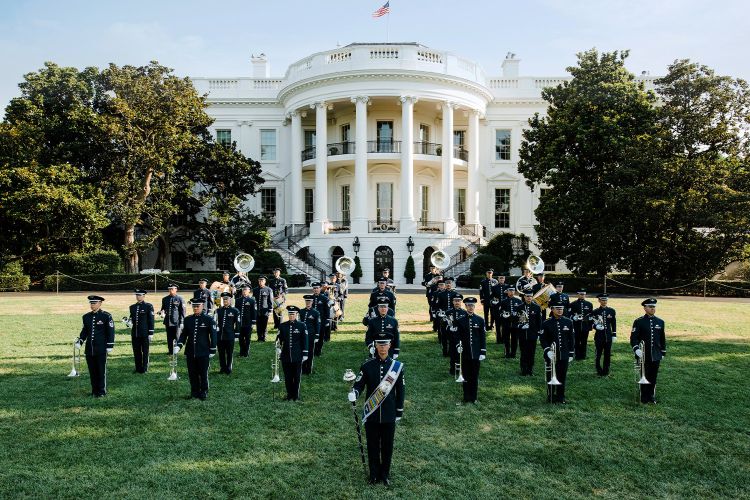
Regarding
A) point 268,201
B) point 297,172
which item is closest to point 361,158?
point 297,172

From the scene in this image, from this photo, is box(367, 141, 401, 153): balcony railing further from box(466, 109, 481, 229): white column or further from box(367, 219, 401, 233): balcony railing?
box(466, 109, 481, 229): white column

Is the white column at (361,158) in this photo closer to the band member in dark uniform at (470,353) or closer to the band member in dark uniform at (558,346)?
the band member in dark uniform at (558,346)

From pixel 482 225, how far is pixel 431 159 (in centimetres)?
694

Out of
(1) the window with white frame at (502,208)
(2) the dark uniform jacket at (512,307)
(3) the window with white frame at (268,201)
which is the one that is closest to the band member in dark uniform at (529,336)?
(2) the dark uniform jacket at (512,307)

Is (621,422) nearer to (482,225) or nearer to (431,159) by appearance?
(431,159)

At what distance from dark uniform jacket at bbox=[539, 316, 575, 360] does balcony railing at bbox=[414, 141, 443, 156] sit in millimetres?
29342

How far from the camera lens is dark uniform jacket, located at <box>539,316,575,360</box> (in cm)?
984

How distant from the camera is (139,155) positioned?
105ft

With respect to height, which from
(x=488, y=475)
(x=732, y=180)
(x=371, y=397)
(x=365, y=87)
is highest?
(x=365, y=87)

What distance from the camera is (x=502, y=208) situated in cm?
4244

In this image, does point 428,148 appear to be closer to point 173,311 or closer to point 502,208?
point 502,208

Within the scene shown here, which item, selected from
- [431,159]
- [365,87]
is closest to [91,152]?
[365,87]

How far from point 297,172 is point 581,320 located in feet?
95.8

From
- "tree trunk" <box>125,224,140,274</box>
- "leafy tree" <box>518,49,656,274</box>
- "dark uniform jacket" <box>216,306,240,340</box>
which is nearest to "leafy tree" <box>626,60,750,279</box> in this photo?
"leafy tree" <box>518,49,656,274</box>
